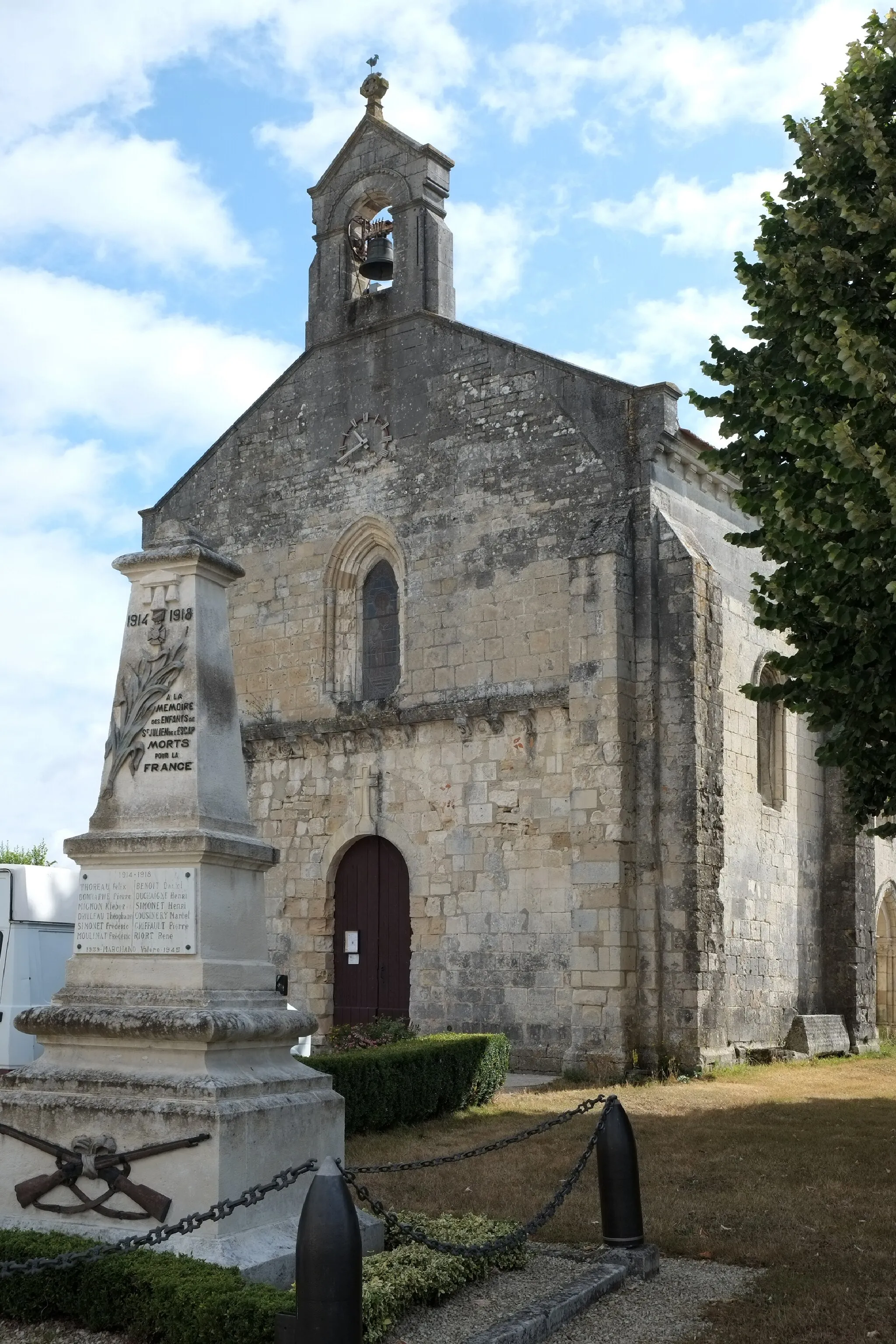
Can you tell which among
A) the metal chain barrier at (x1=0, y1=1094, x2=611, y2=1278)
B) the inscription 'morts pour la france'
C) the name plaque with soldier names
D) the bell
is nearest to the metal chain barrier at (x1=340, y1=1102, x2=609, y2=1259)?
the metal chain barrier at (x1=0, y1=1094, x2=611, y2=1278)

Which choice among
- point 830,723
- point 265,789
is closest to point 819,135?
point 830,723

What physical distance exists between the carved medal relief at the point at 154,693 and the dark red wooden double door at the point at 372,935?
1000 centimetres

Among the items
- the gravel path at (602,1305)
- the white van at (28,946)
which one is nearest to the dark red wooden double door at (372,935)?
the white van at (28,946)

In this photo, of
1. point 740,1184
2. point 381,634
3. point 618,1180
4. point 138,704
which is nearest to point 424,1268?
point 618,1180

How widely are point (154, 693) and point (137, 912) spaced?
1145mm

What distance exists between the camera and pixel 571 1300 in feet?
20.9

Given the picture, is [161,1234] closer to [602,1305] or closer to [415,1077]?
[602,1305]

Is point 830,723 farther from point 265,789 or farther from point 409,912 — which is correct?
point 265,789

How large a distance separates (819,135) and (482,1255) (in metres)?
7.55

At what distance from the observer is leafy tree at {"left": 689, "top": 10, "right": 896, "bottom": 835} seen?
8.52 metres

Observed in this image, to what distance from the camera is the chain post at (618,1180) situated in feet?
23.3

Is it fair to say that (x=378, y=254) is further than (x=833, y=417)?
Yes

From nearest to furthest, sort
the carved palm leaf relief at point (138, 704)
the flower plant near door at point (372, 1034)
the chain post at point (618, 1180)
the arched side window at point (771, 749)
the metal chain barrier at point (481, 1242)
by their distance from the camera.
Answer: the metal chain barrier at point (481, 1242), the chain post at point (618, 1180), the carved palm leaf relief at point (138, 704), the flower plant near door at point (372, 1034), the arched side window at point (771, 749)

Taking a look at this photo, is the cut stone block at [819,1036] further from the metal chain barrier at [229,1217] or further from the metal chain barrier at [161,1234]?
the metal chain barrier at [161,1234]
